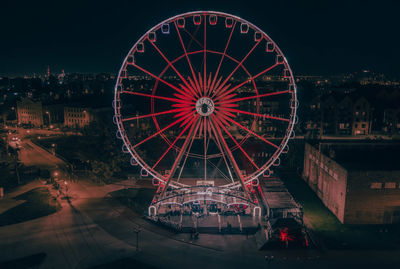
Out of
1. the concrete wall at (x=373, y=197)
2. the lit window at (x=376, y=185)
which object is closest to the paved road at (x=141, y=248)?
the concrete wall at (x=373, y=197)

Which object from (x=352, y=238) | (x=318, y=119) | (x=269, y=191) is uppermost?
(x=318, y=119)

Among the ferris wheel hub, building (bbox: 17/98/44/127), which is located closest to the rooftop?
the ferris wheel hub

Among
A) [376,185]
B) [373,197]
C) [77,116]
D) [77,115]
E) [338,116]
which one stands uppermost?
[338,116]

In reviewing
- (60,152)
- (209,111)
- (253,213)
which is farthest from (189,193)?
(60,152)

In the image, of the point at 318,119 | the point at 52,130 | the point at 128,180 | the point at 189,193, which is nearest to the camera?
the point at 189,193

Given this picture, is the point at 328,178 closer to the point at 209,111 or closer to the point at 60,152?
the point at 209,111

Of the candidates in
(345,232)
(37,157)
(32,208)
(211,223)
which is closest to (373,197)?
(345,232)

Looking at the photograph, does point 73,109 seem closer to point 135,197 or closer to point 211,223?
point 135,197

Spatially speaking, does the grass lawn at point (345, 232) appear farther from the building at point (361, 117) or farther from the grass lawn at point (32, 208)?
the building at point (361, 117)
